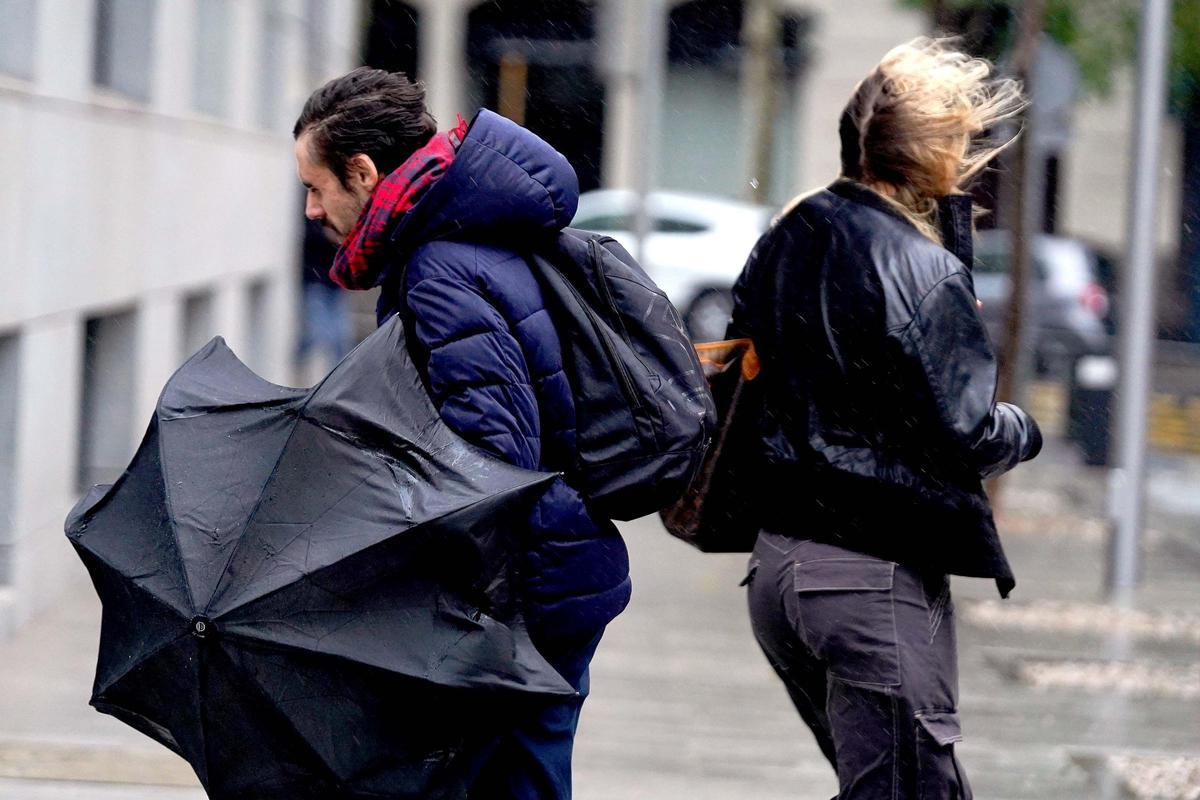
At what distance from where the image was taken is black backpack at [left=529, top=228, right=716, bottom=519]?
3086 mm

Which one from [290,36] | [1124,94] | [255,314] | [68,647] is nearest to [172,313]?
[68,647]

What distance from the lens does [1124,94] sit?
2897cm

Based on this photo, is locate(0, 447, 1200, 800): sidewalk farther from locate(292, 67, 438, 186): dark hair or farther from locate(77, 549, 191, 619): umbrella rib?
locate(292, 67, 438, 186): dark hair

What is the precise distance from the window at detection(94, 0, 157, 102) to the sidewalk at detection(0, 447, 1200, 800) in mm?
2714

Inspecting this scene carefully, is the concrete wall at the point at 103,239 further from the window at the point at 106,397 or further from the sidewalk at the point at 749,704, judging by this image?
the sidewalk at the point at 749,704

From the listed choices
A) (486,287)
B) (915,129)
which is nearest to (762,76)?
(915,129)

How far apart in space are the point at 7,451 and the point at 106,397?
203 cm

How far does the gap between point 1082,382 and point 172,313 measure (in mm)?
7967

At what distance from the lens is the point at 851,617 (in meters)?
3.46

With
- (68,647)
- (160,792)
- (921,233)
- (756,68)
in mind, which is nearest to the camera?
(921,233)

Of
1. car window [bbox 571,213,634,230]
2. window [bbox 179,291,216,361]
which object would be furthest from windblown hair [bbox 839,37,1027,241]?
car window [bbox 571,213,634,230]

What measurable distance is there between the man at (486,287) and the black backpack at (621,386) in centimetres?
4

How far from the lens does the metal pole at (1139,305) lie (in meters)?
9.00

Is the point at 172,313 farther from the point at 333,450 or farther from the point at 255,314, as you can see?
the point at 333,450
